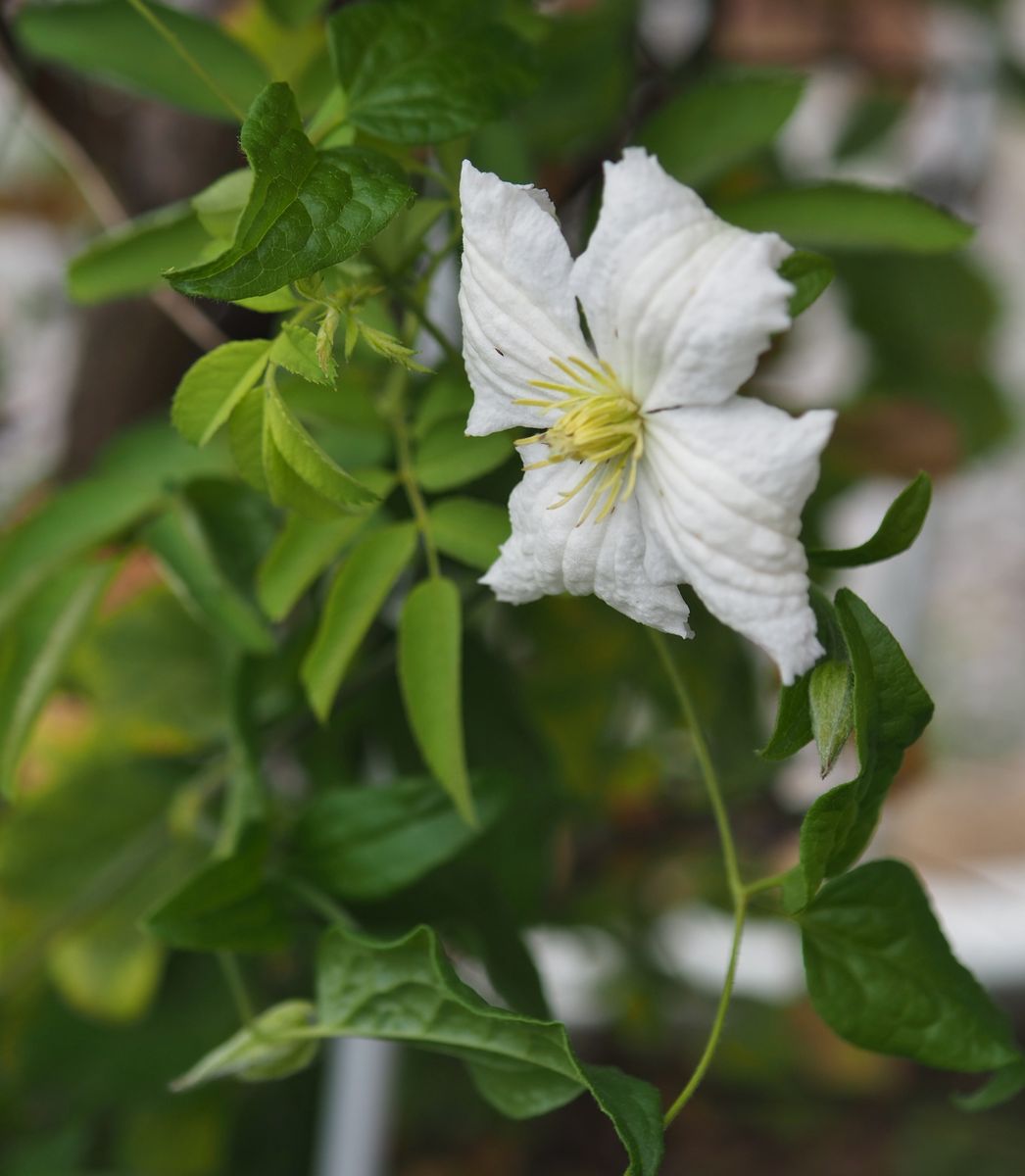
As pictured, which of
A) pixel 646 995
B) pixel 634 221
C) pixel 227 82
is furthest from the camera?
pixel 646 995

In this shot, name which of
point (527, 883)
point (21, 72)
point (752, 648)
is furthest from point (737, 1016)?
point (21, 72)

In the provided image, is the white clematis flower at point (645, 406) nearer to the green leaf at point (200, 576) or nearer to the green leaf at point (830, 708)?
the green leaf at point (830, 708)

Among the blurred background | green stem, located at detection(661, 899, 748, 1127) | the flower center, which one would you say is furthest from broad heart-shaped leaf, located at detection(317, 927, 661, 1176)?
the blurred background

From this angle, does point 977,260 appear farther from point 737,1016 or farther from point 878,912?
point 878,912

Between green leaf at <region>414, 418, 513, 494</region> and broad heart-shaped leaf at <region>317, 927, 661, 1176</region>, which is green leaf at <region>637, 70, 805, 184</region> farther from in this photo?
broad heart-shaped leaf at <region>317, 927, 661, 1176</region>

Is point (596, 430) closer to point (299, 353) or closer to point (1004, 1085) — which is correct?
point (299, 353)
